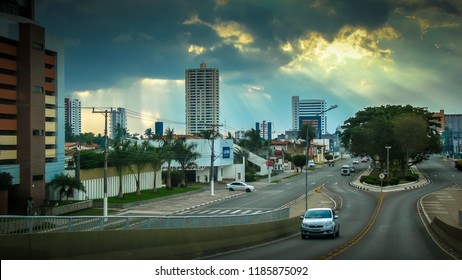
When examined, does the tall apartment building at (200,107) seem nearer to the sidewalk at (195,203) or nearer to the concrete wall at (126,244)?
the sidewalk at (195,203)

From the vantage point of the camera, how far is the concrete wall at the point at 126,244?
36.2 feet

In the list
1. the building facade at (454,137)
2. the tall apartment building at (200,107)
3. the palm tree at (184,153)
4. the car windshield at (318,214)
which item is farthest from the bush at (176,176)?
the building facade at (454,137)

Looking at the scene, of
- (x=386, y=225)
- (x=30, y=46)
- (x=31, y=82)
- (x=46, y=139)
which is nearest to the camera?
(x=30, y=46)

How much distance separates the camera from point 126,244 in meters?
13.1

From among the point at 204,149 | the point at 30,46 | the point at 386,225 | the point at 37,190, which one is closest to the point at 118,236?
the point at 30,46

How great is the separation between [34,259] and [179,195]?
5411cm

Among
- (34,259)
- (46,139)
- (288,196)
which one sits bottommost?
(288,196)

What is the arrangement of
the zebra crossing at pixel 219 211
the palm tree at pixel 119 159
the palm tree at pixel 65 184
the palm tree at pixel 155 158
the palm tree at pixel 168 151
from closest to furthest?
1. the palm tree at pixel 65 184
2. the zebra crossing at pixel 219 211
3. the palm tree at pixel 119 159
4. the palm tree at pixel 155 158
5. the palm tree at pixel 168 151

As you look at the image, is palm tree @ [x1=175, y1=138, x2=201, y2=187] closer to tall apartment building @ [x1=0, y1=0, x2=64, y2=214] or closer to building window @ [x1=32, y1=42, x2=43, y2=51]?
tall apartment building @ [x1=0, y1=0, x2=64, y2=214]

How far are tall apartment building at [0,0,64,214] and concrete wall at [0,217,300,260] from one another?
1576cm

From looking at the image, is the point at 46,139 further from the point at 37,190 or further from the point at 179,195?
the point at 179,195

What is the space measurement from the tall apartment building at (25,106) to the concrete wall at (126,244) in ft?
51.7

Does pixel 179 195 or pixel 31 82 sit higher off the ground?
pixel 31 82

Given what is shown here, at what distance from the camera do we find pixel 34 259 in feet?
35.9
